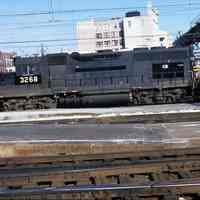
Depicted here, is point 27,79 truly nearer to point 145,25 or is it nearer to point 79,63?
point 79,63

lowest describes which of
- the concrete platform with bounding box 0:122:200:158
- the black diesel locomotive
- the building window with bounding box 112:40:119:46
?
the concrete platform with bounding box 0:122:200:158

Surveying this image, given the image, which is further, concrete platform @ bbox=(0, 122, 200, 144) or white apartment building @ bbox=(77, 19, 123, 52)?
white apartment building @ bbox=(77, 19, 123, 52)

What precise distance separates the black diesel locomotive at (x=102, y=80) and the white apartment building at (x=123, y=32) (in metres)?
37.4

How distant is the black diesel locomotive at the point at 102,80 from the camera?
25.6 meters

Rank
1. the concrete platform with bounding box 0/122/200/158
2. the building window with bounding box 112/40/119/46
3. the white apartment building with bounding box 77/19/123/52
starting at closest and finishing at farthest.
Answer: the concrete platform with bounding box 0/122/200/158 → the white apartment building with bounding box 77/19/123/52 → the building window with bounding box 112/40/119/46

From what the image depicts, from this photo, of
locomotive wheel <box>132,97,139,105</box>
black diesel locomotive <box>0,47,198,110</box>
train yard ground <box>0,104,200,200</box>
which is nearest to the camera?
train yard ground <box>0,104,200,200</box>

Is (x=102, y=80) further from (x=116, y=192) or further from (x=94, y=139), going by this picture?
(x=116, y=192)

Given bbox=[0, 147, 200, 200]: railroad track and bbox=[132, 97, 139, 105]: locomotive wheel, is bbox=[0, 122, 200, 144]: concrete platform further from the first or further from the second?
bbox=[132, 97, 139, 105]: locomotive wheel

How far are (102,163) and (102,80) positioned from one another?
17934 millimetres

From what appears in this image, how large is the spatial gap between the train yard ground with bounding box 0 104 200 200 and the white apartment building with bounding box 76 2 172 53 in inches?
1993

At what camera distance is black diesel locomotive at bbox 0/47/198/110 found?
25641mm

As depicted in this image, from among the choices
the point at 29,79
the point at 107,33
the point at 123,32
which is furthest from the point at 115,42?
the point at 29,79

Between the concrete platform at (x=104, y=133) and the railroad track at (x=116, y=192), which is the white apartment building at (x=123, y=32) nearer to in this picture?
the concrete platform at (x=104, y=133)

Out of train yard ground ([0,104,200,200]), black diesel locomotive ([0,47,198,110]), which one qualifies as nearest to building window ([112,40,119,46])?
black diesel locomotive ([0,47,198,110])
